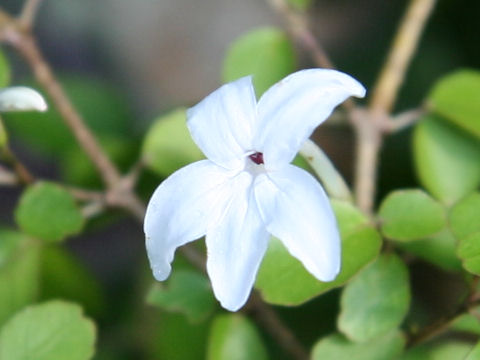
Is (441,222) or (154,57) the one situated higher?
(441,222)

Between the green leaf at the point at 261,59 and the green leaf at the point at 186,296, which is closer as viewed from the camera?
the green leaf at the point at 186,296

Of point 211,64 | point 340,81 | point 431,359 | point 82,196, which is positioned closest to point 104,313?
point 82,196

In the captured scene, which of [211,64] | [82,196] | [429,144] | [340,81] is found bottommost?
[211,64]

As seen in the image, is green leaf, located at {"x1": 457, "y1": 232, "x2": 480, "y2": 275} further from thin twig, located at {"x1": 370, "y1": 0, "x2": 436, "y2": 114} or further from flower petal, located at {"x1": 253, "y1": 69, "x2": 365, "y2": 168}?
thin twig, located at {"x1": 370, "y1": 0, "x2": 436, "y2": 114}

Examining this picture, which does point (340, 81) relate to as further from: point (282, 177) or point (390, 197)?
point (390, 197)

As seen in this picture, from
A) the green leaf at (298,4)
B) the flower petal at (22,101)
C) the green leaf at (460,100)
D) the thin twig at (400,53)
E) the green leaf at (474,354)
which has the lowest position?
the green leaf at (474,354)

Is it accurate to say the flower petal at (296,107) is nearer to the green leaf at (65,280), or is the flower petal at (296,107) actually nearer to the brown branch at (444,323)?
the brown branch at (444,323)

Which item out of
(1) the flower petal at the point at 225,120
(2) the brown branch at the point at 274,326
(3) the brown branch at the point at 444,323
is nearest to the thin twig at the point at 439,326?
(3) the brown branch at the point at 444,323
